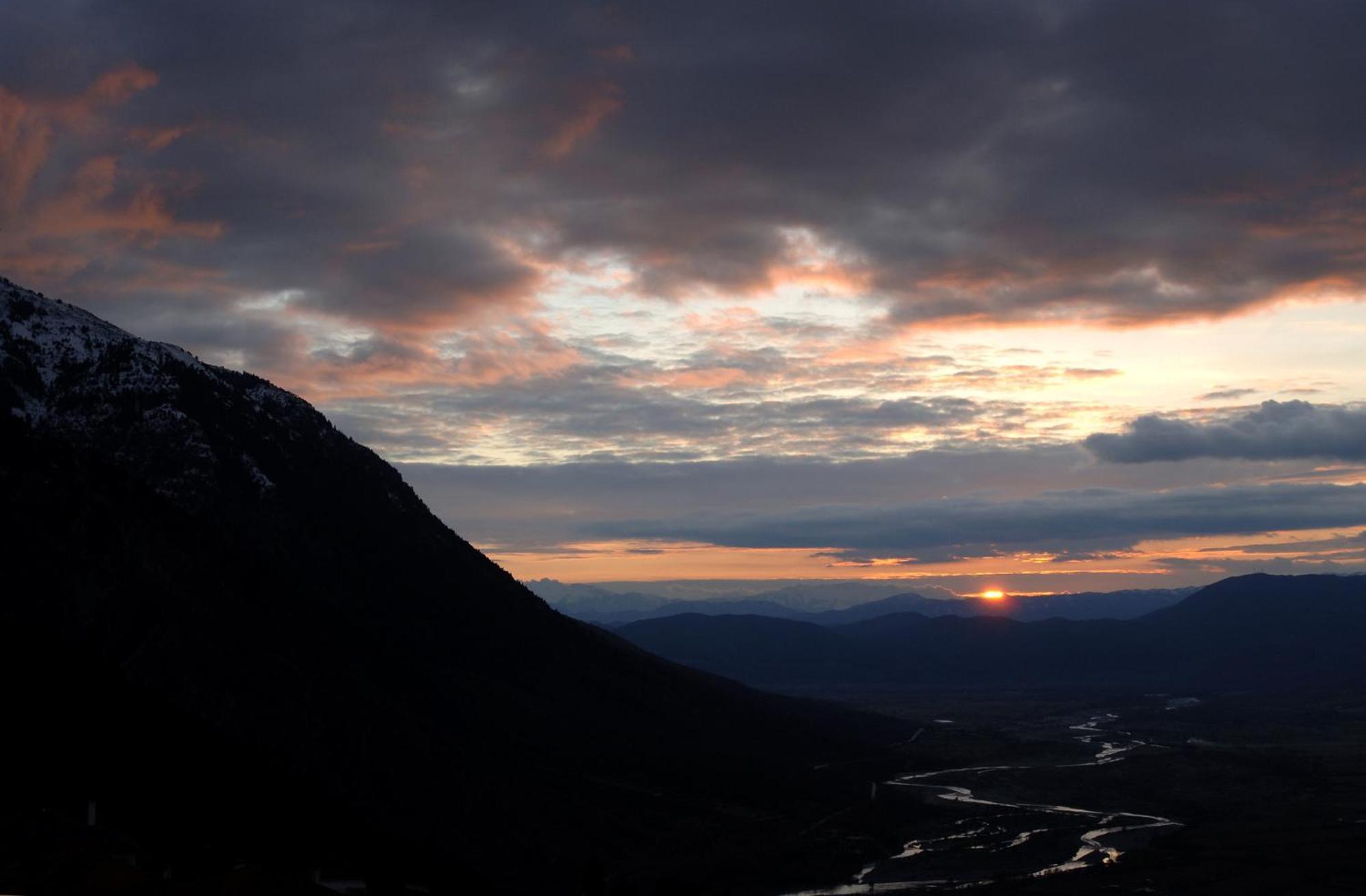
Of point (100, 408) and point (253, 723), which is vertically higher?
point (100, 408)

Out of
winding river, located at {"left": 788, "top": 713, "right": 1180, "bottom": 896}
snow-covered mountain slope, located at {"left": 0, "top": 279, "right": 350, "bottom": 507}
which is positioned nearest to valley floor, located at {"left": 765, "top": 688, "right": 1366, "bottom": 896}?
winding river, located at {"left": 788, "top": 713, "right": 1180, "bottom": 896}

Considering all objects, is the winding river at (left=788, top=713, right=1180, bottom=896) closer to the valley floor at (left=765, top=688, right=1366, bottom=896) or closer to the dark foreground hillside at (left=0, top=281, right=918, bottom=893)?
the valley floor at (left=765, top=688, right=1366, bottom=896)

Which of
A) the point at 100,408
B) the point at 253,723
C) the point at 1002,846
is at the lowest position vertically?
the point at 1002,846

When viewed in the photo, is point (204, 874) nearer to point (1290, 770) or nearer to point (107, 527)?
point (107, 527)

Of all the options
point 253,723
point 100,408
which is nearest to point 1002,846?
point 253,723

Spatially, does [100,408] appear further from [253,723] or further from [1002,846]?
[1002,846]

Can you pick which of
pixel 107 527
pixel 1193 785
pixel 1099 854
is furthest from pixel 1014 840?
pixel 107 527
